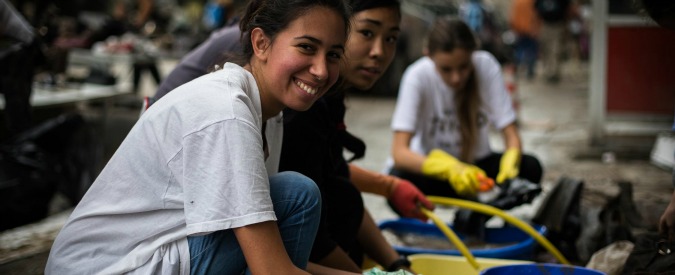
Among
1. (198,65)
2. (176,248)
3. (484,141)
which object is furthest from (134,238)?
(484,141)

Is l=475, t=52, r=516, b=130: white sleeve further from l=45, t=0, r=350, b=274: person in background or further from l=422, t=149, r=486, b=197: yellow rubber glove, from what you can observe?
l=45, t=0, r=350, b=274: person in background

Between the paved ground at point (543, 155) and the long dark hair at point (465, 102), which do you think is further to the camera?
the long dark hair at point (465, 102)

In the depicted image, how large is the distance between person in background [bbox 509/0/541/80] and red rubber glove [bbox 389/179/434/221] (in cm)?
952

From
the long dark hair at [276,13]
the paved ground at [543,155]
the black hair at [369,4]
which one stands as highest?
the long dark hair at [276,13]

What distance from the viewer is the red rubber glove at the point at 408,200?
Answer: 110 inches

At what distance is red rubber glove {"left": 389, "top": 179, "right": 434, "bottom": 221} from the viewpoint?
2.80 meters

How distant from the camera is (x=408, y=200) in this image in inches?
110

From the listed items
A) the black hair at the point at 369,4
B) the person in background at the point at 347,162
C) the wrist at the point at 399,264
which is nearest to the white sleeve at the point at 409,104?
the person in background at the point at 347,162

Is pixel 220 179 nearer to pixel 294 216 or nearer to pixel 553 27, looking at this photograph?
pixel 294 216

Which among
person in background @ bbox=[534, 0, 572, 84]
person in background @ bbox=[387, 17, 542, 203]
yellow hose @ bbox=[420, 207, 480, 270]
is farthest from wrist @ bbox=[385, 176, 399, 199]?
person in background @ bbox=[534, 0, 572, 84]


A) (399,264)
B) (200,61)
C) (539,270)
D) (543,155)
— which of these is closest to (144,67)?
(543,155)

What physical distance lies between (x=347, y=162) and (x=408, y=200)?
285 millimetres

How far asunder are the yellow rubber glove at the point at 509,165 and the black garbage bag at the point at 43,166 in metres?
2.06

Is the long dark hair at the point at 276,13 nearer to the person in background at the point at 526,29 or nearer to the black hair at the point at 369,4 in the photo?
the black hair at the point at 369,4
